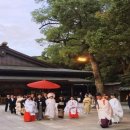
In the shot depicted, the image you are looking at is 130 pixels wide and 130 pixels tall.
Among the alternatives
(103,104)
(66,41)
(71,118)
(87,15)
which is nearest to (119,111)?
(103,104)

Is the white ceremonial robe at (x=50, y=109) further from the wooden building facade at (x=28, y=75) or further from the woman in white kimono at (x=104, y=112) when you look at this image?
the wooden building facade at (x=28, y=75)

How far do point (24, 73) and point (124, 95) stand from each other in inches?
497

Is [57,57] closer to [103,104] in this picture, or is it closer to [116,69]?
[116,69]

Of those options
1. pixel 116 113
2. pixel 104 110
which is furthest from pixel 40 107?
pixel 104 110

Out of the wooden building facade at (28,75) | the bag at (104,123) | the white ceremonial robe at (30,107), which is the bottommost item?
the bag at (104,123)

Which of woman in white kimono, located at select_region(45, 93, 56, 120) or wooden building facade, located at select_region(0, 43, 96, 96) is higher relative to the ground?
wooden building facade, located at select_region(0, 43, 96, 96)

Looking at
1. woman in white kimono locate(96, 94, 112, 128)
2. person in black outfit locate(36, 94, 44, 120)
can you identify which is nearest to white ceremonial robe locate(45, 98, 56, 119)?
person in black outfit locate(36, 94, 44, 120)

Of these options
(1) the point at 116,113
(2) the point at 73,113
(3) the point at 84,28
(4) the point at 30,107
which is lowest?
(1) the point at 116,113

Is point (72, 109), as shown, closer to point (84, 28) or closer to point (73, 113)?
point (73, 113)

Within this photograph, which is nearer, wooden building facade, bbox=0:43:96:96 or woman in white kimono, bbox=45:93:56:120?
woman in white kimono, bbox=45:93:56:120

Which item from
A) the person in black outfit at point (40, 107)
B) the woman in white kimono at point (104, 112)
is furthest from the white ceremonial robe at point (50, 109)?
the woman in white kimono at point (104, 112)

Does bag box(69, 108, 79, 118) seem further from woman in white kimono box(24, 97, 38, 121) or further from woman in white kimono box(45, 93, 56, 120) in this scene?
woman in white kimono box(24, 97, 38, 121)

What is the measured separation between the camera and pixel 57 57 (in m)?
40.0

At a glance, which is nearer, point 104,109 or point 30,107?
point 104,109
